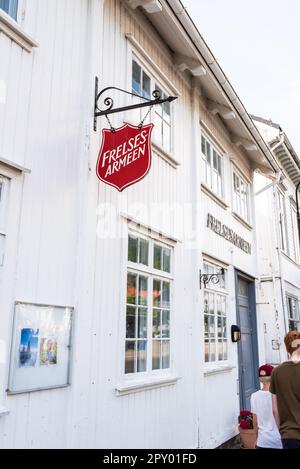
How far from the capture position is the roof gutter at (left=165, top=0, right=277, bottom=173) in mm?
5906

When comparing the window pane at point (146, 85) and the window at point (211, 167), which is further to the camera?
the window at point (211, 167)

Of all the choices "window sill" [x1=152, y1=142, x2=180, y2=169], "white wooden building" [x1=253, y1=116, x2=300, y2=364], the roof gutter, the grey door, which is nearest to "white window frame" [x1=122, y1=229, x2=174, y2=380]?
"window sill" [x1=152, y1=142, x2=180, y2=169]

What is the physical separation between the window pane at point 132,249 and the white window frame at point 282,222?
8.08m

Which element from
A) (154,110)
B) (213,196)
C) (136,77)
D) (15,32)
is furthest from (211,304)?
(15,32)

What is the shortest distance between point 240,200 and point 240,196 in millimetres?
101

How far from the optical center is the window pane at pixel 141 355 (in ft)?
16.7

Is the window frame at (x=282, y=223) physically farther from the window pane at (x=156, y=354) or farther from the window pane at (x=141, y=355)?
the window pane at (x=141, y=355)

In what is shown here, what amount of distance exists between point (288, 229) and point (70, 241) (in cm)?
1105

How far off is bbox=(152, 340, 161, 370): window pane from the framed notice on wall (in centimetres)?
172

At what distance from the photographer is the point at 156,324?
5.54 meters

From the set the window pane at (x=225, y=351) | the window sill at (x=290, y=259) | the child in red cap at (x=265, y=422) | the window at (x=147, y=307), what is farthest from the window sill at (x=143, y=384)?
the window sill at (x=290, y=259)

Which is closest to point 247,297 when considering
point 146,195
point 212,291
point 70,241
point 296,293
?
point 212,291

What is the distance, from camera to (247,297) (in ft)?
33.1
